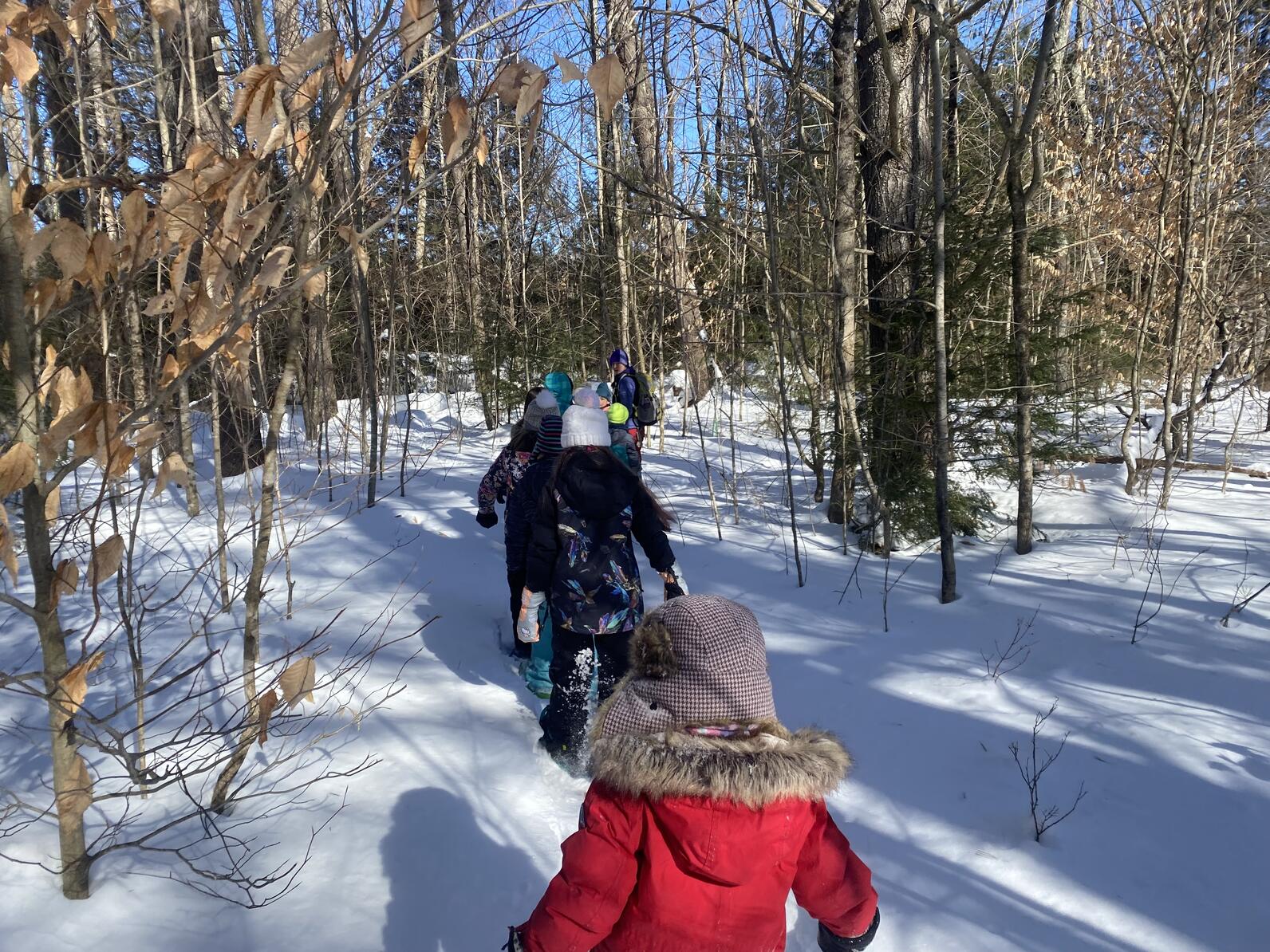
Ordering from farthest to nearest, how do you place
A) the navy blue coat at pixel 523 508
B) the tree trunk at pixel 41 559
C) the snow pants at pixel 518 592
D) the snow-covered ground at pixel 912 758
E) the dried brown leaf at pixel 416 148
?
the snow pants at pixel 518 592, the navy blue coat at pixel 523 508, the snow-covered ground at pixel 912 758, the tree trunk at pixel 41 559, the dried brown leaf at pixel 416 148

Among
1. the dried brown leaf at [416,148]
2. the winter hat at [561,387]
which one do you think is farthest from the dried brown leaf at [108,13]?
the winter hat at [561,387]

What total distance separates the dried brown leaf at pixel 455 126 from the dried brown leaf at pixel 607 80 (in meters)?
0.32

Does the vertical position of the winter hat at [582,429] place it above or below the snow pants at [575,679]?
above

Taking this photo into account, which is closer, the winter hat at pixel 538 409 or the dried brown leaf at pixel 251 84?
the dried brown leaf at pixel 251 84

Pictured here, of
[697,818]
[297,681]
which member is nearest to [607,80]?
[697,818]

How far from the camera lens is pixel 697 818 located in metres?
1.60

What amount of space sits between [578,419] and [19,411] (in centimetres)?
215

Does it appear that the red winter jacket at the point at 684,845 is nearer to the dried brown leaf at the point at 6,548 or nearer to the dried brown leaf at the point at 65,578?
the dried brown leaf at the point at 6,548

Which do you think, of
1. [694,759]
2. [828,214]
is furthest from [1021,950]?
[828,214]

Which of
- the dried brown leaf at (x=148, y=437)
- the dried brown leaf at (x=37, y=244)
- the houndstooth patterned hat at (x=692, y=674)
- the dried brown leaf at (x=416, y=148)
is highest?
the dried brown leaf at (x=416, y=148)

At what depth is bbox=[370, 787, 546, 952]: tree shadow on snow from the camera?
2.57 meters

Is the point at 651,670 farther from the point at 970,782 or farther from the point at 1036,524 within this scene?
the point at 1036,524

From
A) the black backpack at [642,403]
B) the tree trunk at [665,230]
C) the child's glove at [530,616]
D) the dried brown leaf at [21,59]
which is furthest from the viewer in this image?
the black backpack at [642,403]

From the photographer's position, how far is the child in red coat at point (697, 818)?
160 cm
